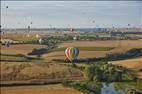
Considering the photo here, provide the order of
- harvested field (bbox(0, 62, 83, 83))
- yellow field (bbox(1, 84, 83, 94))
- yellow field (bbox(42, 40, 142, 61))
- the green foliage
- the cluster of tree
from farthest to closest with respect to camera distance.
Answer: yellow field (bbox(42, 40, 142, 61)) → harvested field (bbox(0, 62, 83, 83)) → the cluster of tree → the green foliage → yellow field (bbox(1, 84, 83, 94))

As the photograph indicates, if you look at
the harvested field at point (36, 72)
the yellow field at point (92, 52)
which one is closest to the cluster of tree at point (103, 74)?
the harvested field at point (36, 72)

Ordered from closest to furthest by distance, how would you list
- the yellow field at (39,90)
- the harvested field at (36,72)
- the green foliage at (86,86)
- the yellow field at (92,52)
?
the yellow field at (39,90) → the green foliage at (86,86) → the harvested field at (36,72) → the yellow field at (92,52)

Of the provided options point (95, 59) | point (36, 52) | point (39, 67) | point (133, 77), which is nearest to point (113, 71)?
point (133, 77)

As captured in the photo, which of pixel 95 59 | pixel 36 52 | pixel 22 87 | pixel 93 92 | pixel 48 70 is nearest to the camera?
pixel 93 92

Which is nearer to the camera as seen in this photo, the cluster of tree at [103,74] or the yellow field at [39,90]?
the yellow field at [39,90]

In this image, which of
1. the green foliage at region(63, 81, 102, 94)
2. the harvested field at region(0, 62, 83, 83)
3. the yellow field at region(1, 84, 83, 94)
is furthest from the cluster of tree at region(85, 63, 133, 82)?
the yellow field at region(1, 84, 83, 94)

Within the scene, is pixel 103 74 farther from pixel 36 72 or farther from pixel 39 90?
pixel 39 90

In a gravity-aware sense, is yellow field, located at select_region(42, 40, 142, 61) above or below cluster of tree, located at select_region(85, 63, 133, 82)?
below

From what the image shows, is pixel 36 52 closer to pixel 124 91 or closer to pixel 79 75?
pixel 79 75

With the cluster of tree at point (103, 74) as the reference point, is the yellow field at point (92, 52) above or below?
below

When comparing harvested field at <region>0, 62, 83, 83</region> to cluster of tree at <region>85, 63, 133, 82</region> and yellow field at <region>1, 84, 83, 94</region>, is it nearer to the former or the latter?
cluster of tree at <region>85, 63, 133, 82</region>

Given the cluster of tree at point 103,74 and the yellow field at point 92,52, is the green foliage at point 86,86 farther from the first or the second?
the yellow field at point 92,52
